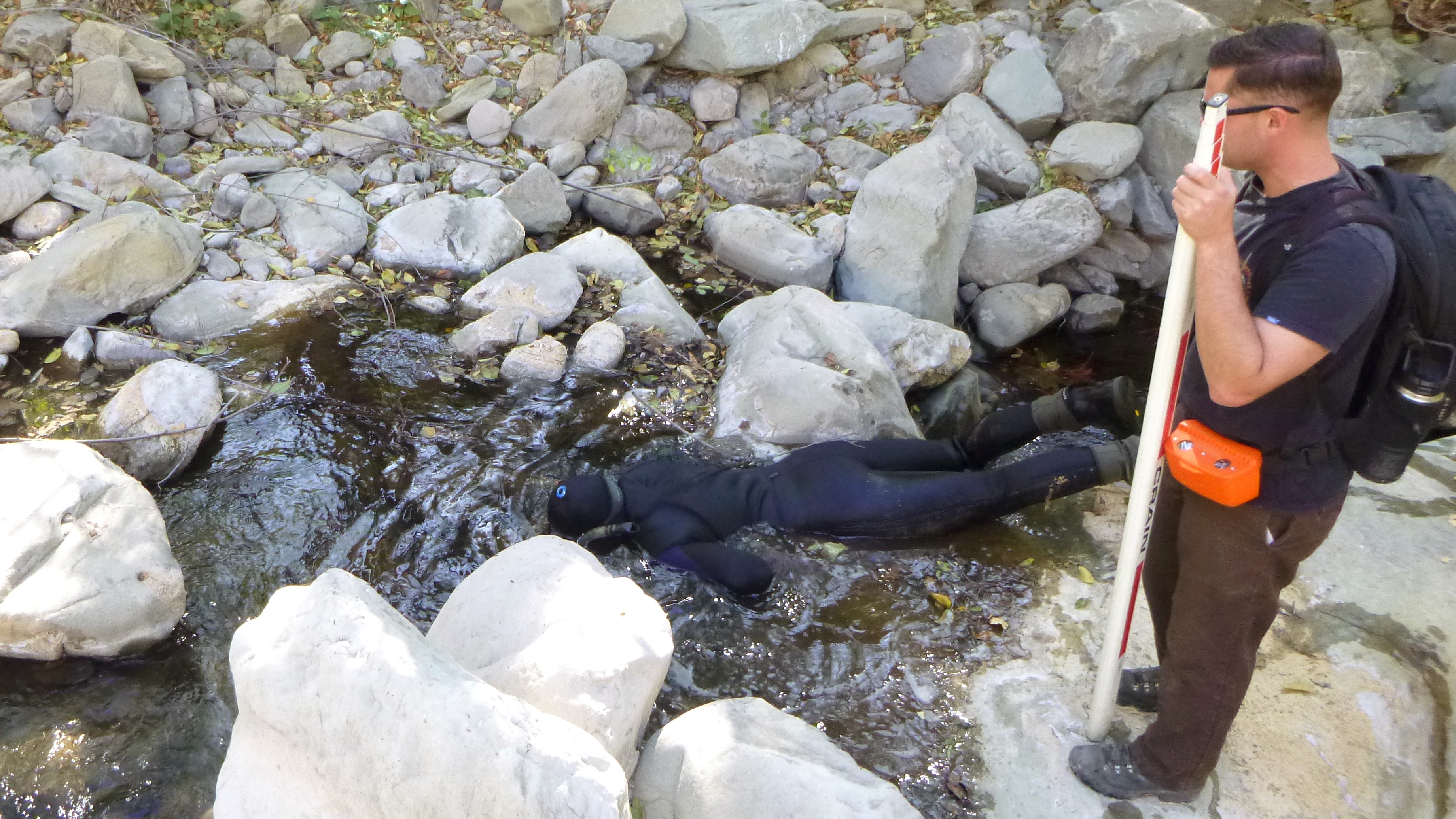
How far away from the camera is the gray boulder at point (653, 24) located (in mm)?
7125

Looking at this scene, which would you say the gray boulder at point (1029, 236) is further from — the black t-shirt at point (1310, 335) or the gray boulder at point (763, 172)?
the black t-shirt at point (1310, 335)

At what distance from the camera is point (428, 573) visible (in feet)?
12.3

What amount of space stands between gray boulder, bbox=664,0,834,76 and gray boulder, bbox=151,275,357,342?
3376 mm

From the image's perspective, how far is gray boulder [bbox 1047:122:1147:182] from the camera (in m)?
6.48

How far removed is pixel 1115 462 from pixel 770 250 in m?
2.85

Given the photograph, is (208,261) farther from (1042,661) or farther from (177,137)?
(1042,661)

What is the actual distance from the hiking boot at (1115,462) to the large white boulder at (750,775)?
169cm

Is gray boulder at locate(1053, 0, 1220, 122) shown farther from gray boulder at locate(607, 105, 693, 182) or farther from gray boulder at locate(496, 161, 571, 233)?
gray boulder at locate(496, 161, 571, 233)

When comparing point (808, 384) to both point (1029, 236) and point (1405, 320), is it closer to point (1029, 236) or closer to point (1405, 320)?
point (1029, 236)

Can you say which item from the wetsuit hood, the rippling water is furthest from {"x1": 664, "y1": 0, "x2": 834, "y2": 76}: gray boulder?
the wetsuit hood

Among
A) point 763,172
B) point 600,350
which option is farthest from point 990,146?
point 600,350

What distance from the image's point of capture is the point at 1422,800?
2666 millimetres

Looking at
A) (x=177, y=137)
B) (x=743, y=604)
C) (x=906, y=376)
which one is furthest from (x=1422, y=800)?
(x=177, y=137)

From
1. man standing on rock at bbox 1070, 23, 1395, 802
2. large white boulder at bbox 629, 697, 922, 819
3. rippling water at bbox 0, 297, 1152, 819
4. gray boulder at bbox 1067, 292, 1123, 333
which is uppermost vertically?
man standing on rock at bbox 1070, 23, 1395, 802
